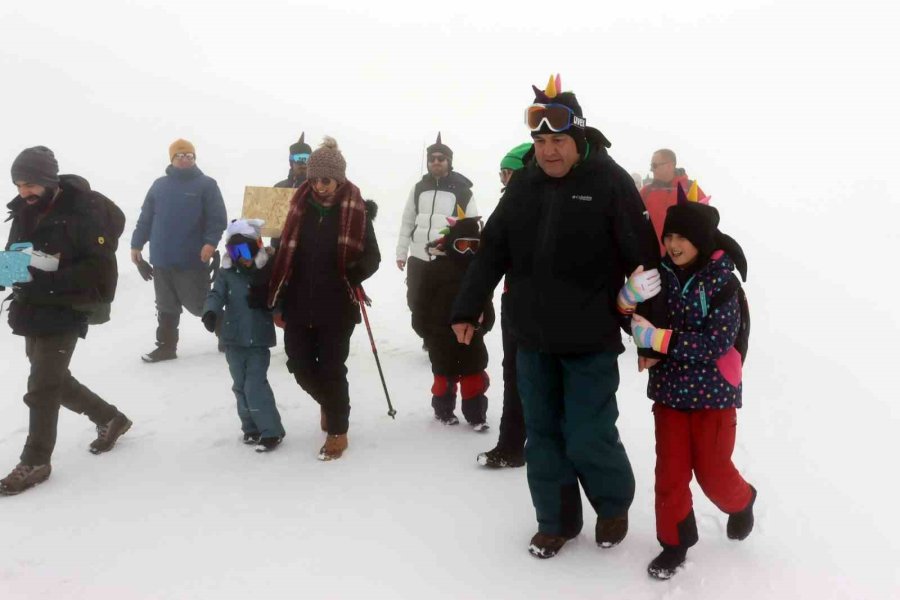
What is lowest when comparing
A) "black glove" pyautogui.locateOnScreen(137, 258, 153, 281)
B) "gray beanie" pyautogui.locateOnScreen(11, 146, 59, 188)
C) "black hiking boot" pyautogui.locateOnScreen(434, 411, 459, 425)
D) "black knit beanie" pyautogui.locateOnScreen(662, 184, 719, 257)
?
"black hiking boot" pyautogui.locateOnScreen(434, 411, 459, 425)

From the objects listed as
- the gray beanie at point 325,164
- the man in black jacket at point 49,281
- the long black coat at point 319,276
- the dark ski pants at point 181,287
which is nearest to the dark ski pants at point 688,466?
the long black coat at point 319,276

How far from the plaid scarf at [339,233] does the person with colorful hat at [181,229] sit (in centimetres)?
242

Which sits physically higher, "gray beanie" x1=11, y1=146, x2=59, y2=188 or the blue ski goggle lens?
"gray beanie" x1=11, y1=146, x2=59, y2=188

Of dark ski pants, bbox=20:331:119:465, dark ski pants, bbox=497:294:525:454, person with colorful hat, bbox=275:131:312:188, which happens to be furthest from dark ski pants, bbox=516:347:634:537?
person with colorful hat, bbox=275:131:312:188

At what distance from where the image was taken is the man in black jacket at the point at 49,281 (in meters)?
4.08

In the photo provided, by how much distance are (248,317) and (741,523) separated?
3.31 metres

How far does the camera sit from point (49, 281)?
13.4 ft

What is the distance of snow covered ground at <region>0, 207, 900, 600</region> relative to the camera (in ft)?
10.1

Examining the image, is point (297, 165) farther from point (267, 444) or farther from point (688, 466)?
point (688, 466)

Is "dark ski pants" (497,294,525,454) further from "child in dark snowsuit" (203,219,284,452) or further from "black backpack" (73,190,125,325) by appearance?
"black backpack" (73,190,125,325)

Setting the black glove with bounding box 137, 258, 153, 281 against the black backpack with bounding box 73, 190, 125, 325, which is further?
the black glove with bounding box 137, 258, 153, 281

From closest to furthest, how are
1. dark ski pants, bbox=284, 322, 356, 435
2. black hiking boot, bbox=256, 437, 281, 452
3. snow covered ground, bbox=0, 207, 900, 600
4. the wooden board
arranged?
snow covered ground, bbox=0, 207, 900, 600, dark ski pants, bbox=284, 322, 356, 435, black hiking boot, bbox=256, 437, 281, 452, the wooden board

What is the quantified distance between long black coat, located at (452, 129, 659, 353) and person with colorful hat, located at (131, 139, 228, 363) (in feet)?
14.1

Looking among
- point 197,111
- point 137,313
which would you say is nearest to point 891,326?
point 137,313
